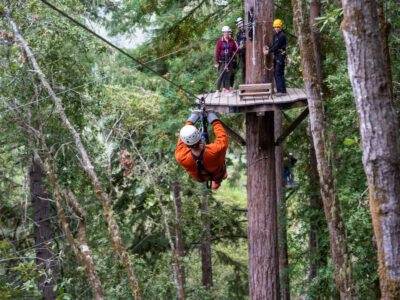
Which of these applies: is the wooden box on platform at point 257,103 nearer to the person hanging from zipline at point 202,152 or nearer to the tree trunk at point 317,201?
the person hanging from zipline at point 202,152

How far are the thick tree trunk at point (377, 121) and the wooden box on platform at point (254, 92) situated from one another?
3099 millimetres

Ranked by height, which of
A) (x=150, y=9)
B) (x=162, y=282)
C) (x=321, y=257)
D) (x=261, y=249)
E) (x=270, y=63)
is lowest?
(x=162, y=282)

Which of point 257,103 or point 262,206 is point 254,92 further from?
point 262,206

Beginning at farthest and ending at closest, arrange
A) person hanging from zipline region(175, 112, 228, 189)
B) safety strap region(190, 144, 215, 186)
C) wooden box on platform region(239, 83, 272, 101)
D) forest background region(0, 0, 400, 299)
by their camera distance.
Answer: forest background region(0, 0, 400, 299) → wooden box on platform region(239, 83, 272, 101) → safety strap region(190, 144, 215, 186) → person hanging from zipline region(175, 112, 228, 189)

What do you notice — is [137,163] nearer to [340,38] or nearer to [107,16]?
[107,16]

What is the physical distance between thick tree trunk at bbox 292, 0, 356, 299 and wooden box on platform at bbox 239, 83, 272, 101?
2.67 ft

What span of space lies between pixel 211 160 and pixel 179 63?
6790 millimetres

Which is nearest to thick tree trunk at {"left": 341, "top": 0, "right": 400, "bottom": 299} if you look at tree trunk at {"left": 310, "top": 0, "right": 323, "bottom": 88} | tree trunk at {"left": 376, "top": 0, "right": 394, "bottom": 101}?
tree trunk at {"left": 376, "top": 0, "right": 394, "bottom": 101}

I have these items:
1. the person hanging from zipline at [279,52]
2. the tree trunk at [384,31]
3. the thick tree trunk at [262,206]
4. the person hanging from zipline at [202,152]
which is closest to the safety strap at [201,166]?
the person hanging from zipline at [202,152]

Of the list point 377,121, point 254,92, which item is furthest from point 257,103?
point 377,121

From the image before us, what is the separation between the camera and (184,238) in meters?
15.9

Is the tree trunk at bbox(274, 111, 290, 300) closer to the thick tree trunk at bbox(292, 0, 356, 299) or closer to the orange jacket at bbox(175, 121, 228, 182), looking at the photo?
the thick tree trunk at bbox(292, 0, 356, 299)

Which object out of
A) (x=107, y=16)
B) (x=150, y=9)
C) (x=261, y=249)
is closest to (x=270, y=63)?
(x=261, y=249)

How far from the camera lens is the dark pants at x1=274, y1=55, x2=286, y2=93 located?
6.73m
